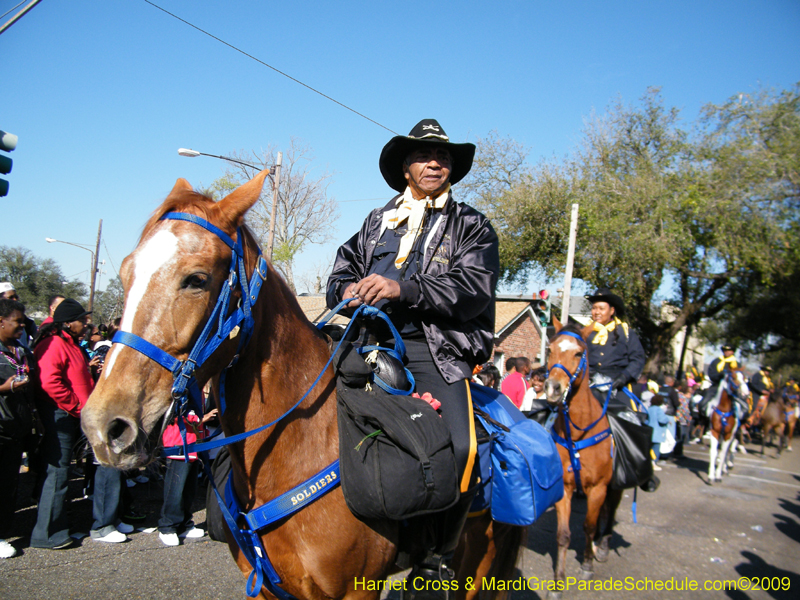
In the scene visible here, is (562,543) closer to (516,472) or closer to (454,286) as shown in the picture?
(516,472)

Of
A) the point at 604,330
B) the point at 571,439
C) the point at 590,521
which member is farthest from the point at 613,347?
the point at 590,521

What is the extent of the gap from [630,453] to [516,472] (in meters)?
3.76

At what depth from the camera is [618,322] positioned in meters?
7.09

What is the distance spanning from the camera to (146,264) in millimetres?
1676

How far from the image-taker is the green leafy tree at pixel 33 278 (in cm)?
2947

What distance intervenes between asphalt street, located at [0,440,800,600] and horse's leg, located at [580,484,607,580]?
0.18 meters

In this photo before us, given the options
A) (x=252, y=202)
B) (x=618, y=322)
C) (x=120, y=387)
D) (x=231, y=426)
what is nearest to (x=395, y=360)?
(x=231, y=426)

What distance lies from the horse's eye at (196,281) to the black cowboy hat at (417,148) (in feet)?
5.26

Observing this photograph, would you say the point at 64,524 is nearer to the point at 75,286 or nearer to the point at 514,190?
the point at 514,190

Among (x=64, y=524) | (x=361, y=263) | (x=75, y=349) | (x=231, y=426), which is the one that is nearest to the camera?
(x=231, y=426)

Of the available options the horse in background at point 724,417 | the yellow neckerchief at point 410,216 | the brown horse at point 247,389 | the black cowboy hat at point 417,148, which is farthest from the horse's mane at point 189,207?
the horse in background at point 724,417

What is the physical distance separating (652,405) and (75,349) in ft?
36.5

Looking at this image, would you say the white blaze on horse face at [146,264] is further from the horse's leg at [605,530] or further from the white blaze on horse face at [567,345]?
the horse's leg at [605,530]

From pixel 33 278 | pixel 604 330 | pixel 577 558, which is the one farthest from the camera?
pixel 33 278
